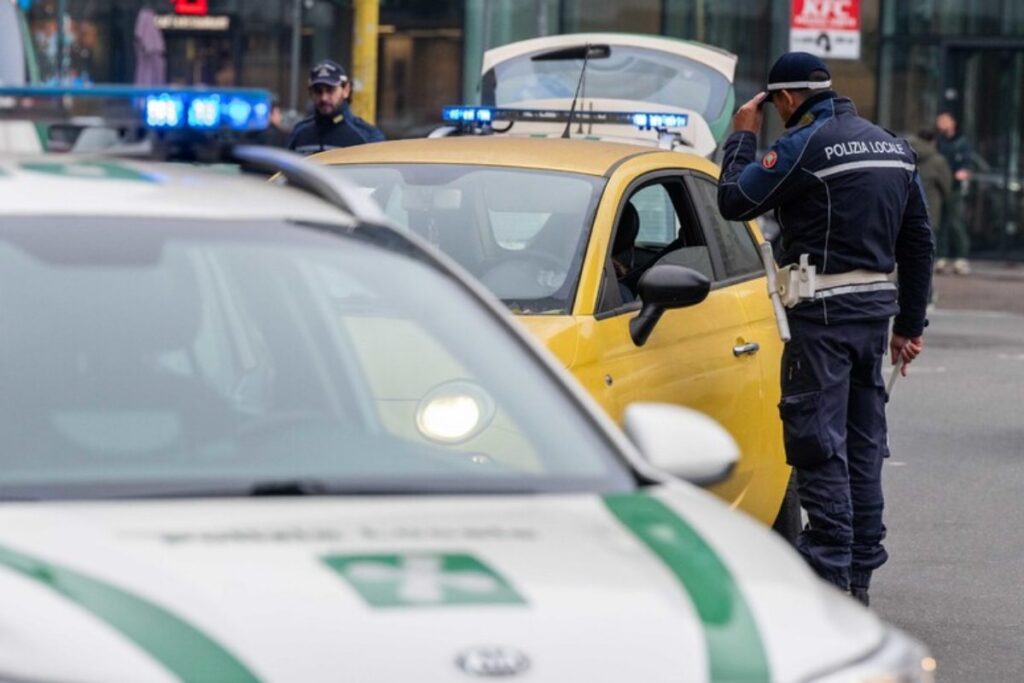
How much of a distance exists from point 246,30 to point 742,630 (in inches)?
1130

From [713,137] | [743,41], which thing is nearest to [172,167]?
[713,137]

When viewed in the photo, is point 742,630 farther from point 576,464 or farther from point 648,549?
point 576,464

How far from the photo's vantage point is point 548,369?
4.38 meters

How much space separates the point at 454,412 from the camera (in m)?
5.34

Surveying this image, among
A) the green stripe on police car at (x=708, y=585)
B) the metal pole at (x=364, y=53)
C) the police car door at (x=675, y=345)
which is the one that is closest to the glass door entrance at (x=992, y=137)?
the metal pole at (x=364, y=53)

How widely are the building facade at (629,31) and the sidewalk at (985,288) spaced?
490 millimetres

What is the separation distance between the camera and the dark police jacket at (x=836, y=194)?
7.62 metres

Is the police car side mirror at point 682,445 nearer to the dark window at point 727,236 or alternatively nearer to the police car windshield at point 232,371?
the police car windshield at point 232,371

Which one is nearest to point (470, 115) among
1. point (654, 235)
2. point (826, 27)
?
point (654, 235)

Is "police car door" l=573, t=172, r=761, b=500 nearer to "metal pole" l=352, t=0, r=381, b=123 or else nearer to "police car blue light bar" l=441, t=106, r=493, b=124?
"police car blue light bar" l=441, t=106, r=493, b=124

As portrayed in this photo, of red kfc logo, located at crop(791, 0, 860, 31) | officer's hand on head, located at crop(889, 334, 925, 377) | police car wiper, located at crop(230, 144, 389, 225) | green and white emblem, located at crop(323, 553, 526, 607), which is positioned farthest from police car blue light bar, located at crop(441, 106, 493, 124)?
red kfc logo, located at crop(791, 0, 860, 31)

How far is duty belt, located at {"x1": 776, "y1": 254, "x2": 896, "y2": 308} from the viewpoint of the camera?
300 inches

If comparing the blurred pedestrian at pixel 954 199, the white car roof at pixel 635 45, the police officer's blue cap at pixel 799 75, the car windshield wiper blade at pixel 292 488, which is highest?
the police officer's blue cap at pixel 799 75

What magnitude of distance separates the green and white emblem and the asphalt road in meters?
3.78
